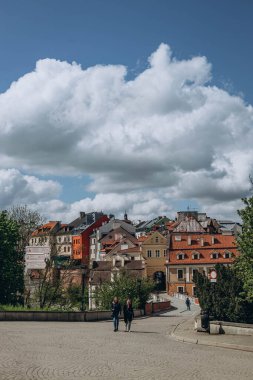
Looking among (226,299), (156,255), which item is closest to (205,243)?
(156,255)

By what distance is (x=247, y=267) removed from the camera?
24.4 metres

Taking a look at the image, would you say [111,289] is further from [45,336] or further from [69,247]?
[69,247]

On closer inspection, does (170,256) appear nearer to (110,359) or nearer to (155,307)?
(155,307)

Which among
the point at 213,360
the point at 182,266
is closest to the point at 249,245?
the point at 213,360

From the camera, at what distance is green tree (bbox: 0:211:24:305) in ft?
139

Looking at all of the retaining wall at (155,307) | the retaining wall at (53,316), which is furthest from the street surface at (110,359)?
the retaining wall at (155,307)

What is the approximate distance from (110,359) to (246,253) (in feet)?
39.7

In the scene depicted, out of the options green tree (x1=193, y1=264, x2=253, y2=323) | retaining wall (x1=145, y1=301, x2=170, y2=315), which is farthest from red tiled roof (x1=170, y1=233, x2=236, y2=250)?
green tree (x1=193, y1=264, x2=253, y2=323)

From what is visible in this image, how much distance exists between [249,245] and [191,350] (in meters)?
8.39

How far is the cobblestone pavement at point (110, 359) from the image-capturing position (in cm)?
1222

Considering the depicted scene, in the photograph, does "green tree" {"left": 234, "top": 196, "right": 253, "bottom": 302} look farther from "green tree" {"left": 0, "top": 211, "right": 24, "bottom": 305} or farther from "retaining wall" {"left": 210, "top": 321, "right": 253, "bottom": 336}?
"green tree" {"left": 0, "top": 211, "right": 24, "bottom": 305}

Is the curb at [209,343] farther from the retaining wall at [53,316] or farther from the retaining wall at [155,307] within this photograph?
the retaining wall at [155,307]

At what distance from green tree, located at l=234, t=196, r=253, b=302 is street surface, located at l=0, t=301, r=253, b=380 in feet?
17.1

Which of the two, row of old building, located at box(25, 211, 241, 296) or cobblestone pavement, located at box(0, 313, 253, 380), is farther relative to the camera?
row of old building, located at box(25, 211, 241, 296)
